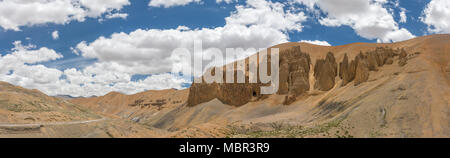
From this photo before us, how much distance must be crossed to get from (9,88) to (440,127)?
283 ft

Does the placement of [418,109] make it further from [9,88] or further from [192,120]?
[9,88]

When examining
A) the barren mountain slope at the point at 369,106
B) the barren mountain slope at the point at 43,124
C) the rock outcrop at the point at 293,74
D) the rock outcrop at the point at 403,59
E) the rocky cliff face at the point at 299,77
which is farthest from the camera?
the rock outcrop at the point at 293,74

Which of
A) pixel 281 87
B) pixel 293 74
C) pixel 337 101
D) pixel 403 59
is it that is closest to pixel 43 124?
pixel 337 101

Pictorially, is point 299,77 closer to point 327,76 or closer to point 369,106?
point 327,76

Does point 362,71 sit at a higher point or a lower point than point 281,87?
higher

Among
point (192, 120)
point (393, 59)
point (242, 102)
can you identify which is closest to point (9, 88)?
point (192, 120)

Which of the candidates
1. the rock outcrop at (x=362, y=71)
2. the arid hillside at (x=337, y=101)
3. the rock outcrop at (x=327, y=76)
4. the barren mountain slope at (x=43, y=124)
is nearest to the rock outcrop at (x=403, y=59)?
the arid hillside at (x=337, y=101)

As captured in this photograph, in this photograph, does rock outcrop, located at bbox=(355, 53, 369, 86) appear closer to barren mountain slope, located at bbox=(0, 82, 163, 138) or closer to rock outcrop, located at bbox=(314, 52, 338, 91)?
rock outcrop, located at bbox=(314, 52, 338, 91)

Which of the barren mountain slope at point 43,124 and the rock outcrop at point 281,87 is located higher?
the rock outcrop at point 281,87

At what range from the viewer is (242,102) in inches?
3100

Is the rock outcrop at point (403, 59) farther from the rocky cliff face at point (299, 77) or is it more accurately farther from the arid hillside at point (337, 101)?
the arid hillside at point (337, 101)

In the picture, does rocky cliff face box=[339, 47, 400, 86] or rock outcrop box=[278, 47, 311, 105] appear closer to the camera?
rocky cliff face box=[339, 47, 400, 86]

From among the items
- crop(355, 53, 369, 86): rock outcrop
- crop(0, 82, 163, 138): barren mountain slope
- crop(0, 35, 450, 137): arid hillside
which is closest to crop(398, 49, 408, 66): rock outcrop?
crop(0, 35, 450, 137): arid hillside
